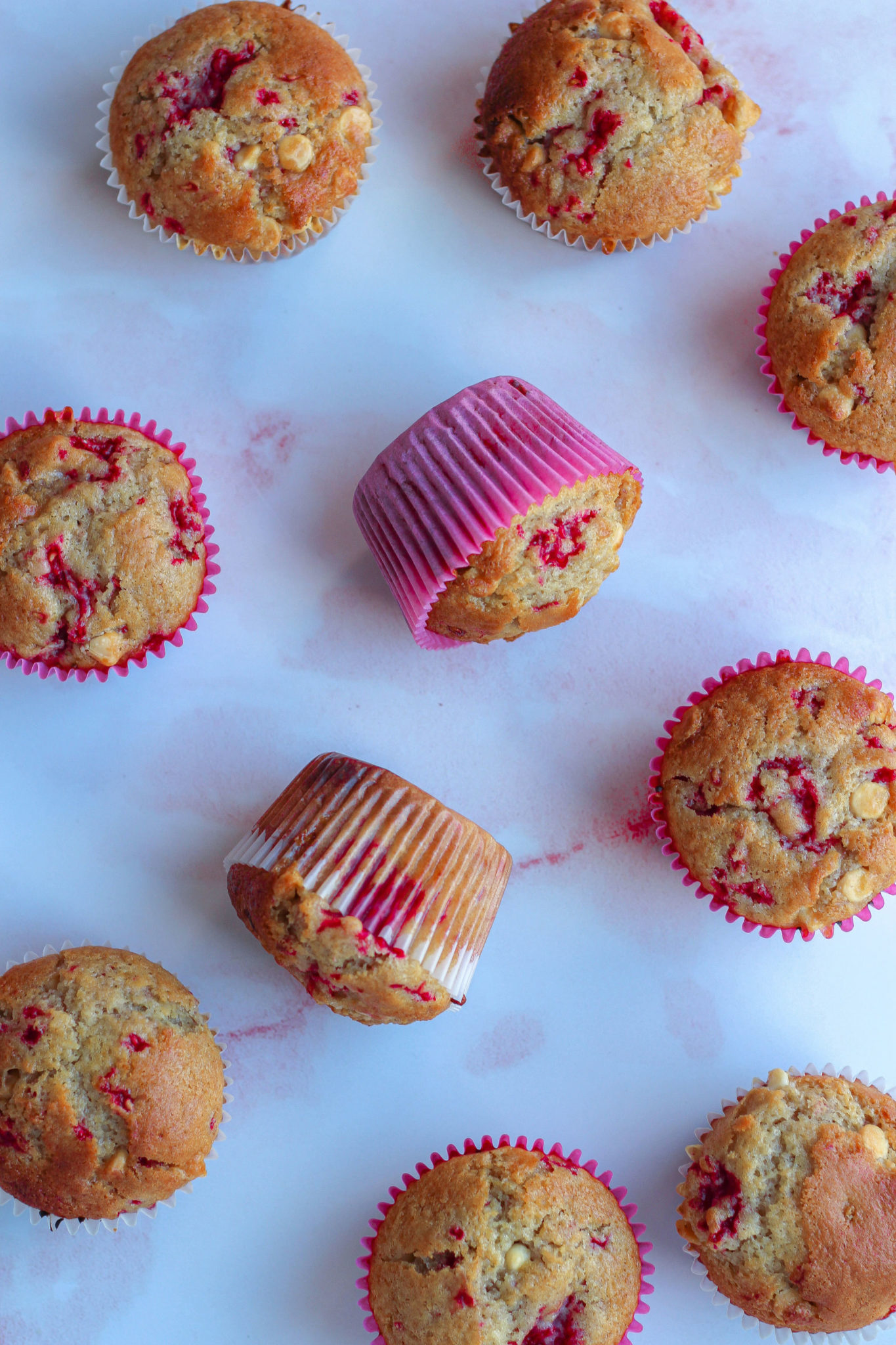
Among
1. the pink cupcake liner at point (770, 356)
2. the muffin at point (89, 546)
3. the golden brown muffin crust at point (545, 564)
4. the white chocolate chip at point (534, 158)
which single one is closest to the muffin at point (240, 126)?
the white chocolate chip at point (534, 158)

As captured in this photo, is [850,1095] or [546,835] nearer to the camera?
[850,1095]

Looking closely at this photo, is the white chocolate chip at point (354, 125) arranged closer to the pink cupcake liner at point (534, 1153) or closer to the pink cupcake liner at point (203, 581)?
the pink cupcake liner at point (203, 581)

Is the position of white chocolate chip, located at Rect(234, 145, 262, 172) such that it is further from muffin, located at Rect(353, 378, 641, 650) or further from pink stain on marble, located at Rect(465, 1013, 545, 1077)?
pink stain on marble, located at Rect(465, 1013, 545, 1077)

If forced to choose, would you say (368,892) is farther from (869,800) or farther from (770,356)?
(770,356)

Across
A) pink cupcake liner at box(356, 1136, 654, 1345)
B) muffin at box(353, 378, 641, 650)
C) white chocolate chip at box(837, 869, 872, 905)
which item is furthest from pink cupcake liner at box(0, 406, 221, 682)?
white chocolate chip at box(837, 869, 872, 905)

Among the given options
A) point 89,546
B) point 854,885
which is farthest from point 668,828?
point 89,546

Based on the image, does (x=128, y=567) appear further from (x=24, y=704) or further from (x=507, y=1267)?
(x=507, y=1267)

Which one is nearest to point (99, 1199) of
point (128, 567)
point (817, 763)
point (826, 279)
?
point (128, 567)
